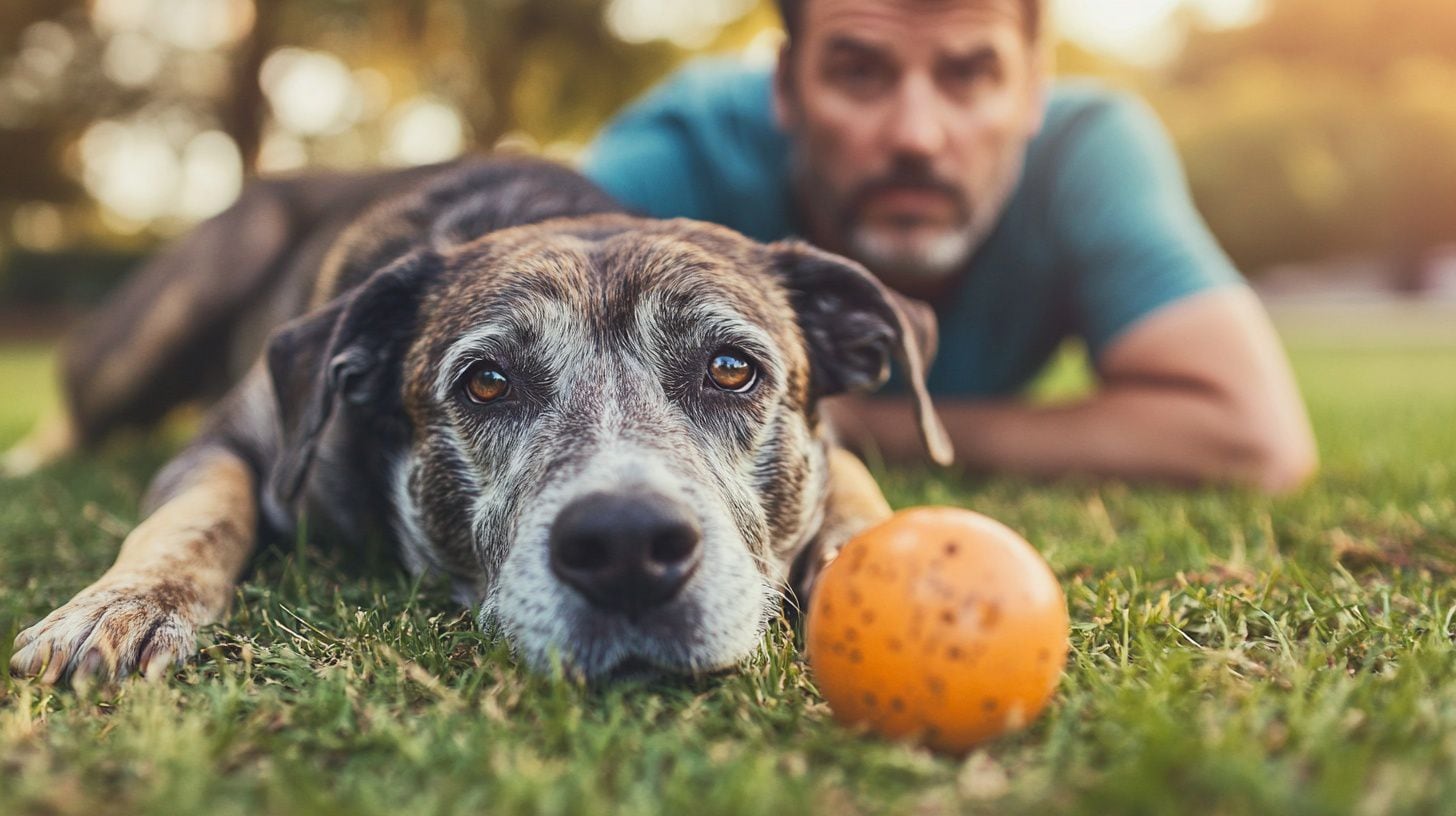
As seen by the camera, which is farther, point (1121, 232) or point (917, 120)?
point (1121, 232)

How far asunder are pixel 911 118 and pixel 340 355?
2.69m

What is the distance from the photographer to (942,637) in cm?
203

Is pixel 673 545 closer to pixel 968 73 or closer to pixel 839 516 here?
pixel 839 516

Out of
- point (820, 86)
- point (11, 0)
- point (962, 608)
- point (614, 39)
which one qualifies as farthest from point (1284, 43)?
point (962, 608)

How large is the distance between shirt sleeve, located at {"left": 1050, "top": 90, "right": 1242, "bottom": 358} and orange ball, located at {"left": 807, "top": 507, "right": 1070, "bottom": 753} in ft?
11.1

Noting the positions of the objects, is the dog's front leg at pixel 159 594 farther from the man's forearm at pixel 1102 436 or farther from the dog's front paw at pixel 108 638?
the man's forearm at pixel 1102 436

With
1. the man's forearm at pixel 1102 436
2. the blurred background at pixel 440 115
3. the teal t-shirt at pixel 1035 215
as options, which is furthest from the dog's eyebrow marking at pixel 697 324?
the blurred background at pixel 440 115

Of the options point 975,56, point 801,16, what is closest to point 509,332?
point 975,56

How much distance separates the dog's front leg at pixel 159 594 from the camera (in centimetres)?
252

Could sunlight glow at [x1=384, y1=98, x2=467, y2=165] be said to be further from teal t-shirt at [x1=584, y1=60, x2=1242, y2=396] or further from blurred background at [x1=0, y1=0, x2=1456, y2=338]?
teal t-shirt at [x1=584, y1=60, x2=1242, y2=396]

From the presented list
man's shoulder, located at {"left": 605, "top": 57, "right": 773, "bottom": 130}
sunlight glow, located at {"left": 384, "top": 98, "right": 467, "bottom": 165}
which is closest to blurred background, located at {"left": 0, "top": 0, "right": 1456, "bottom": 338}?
sunlight glow, located at {"left": 384, "top": 98, "right": 467, "bottom": 165}

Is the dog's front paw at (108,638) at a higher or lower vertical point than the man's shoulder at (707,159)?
lower

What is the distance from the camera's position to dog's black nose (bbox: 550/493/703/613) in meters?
2.28

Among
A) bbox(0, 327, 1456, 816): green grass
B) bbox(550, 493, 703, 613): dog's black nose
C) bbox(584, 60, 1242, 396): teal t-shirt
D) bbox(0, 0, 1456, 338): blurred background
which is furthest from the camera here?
bbox(0, 0, 1456, 338): blurred background
